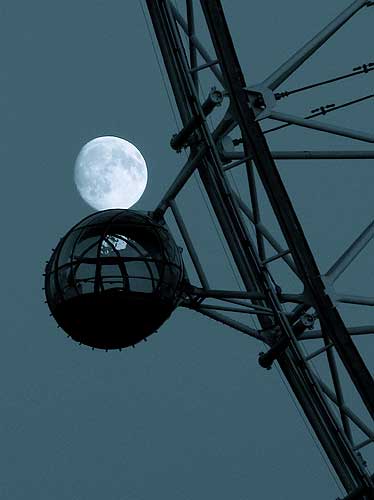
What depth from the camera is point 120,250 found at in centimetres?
2188

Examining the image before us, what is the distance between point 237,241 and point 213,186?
1.04 metres

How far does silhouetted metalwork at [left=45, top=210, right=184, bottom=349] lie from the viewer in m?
21.6

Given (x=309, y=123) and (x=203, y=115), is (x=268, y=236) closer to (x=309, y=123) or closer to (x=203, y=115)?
(x=203, y=115)

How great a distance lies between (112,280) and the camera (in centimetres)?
2164

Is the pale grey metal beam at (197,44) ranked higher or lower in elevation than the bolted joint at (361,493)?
higher

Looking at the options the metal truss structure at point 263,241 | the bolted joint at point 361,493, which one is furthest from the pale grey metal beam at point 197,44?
the bolted joint at point 361,493

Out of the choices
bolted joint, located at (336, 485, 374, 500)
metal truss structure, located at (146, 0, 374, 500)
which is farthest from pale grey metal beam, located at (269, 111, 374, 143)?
bolted joint, located at (336, 485, 374, 500)

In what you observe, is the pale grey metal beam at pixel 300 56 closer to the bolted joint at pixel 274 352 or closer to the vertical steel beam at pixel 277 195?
the vertical steel beam at pixel 277 195

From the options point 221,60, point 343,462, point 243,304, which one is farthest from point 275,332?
point 221,60

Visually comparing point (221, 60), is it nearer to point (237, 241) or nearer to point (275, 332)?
point (237, 241)

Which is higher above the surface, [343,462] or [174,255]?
[174,255]

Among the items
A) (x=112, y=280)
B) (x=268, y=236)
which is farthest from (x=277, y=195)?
(x=268, y=236)

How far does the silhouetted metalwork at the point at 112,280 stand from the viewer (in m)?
21.6

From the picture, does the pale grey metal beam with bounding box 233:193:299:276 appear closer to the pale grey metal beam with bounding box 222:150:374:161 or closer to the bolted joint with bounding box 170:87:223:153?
the bolted joint with bounding box 170:87:223:153
